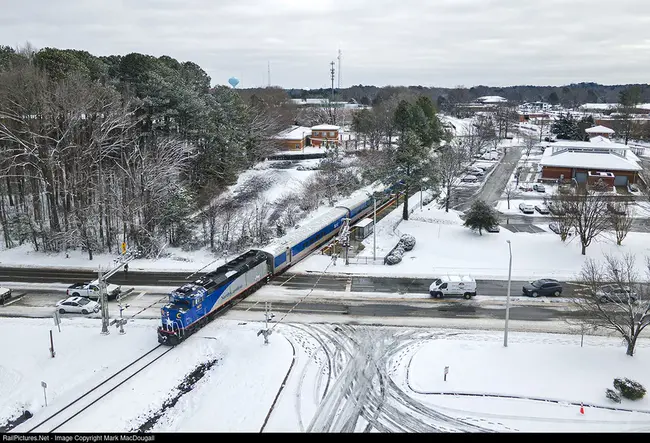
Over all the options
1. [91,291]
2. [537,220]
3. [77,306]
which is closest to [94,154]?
[91,291]

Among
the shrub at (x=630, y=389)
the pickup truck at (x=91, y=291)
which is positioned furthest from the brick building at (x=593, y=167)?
the pickup truck at (x=91, y=291)

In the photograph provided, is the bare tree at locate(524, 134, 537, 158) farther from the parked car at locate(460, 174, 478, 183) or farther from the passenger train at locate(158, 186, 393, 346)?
the passenger train at locate(158, 186, 393, 346)

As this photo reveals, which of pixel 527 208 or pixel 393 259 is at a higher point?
pixel 527 208

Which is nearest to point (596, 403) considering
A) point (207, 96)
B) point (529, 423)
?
point (529, 423)

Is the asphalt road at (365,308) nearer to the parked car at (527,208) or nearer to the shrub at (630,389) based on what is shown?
the shrub at (630,389)

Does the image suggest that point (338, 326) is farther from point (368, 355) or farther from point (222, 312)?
point (222, 312)

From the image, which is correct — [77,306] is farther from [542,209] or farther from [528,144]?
[528,144]
